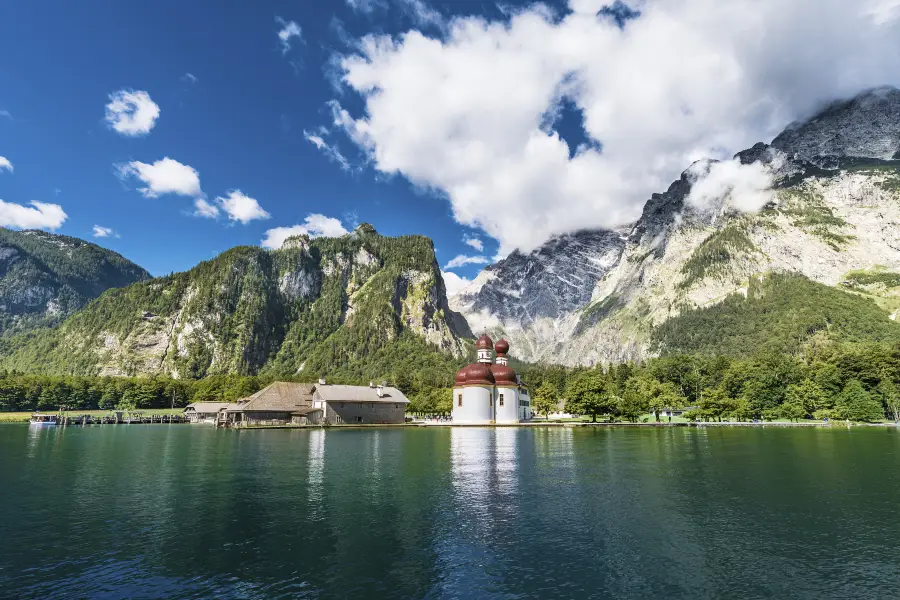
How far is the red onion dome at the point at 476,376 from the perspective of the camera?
115 meters

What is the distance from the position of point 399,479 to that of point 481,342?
88546 mm

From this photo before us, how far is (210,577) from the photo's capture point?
18.0m

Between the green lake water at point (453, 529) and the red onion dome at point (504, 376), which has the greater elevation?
the red onion dome at point (504, 376)

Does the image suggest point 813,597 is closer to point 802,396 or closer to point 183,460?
point 183,460

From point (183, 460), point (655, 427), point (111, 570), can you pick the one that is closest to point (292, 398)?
point (183, 460)

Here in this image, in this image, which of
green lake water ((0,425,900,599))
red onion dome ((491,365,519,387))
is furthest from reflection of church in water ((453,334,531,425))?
green lake water ((0,425,900,599))

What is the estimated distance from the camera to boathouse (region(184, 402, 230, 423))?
5310 inches

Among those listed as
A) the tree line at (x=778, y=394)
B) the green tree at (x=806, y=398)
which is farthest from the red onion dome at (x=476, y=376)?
the green tree at (x=806, y=398)

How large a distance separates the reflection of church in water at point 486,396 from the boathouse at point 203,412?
6241 cm

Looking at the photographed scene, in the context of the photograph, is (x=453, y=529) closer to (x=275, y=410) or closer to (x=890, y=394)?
(x=275, y=410)

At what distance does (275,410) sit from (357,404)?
16819 millimetres

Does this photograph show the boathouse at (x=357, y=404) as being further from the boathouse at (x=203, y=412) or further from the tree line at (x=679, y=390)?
the boathouse at (x=203, y=412)

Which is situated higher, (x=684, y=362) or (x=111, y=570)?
(x=684, y=362)

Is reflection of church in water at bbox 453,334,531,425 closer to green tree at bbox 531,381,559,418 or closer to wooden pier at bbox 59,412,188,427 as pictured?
green tree at bbox 531,381,559,418
